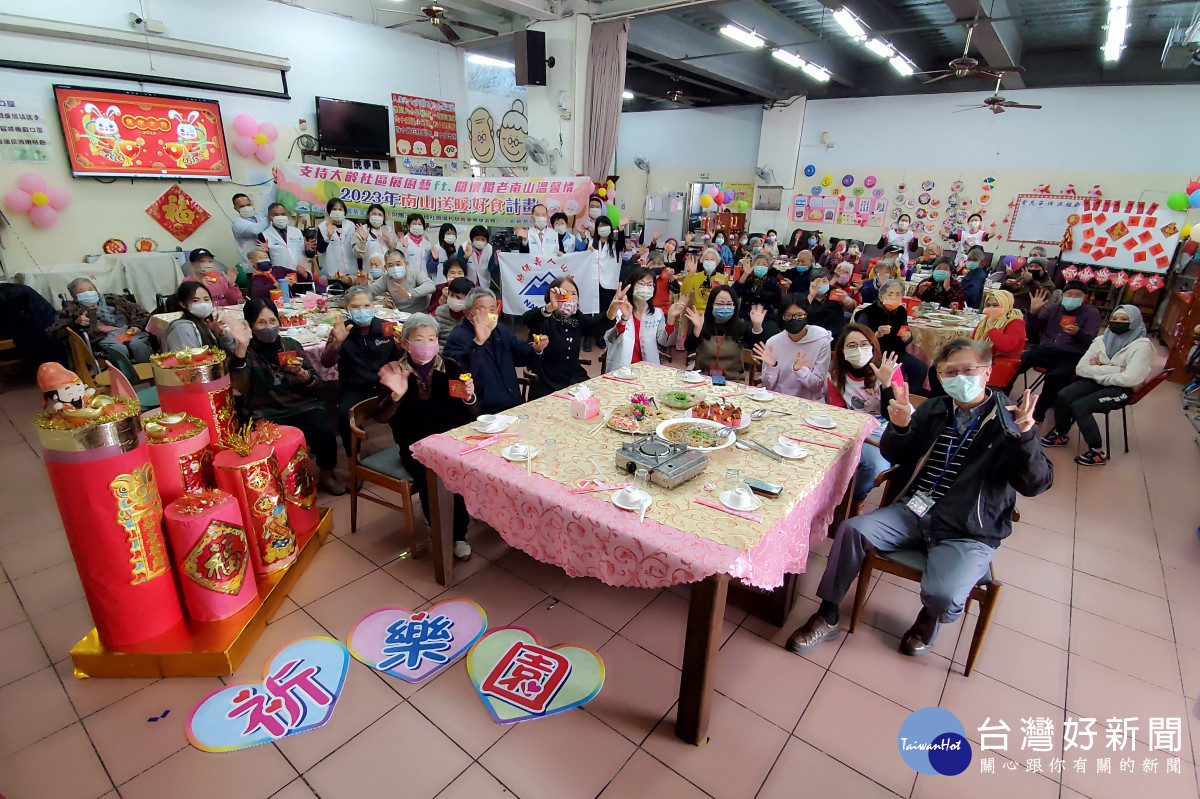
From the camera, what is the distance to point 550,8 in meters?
8.06

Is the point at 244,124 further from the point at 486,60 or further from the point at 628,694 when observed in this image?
the point at 628,694

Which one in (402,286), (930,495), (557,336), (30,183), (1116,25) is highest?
(1116,25)

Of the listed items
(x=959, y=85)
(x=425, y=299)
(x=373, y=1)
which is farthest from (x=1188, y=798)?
(x=959, y=85)

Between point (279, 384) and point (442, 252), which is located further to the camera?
point (442, 252)

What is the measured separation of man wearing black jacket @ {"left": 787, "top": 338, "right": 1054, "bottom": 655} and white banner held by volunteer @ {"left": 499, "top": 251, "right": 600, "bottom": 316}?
16.1 feet

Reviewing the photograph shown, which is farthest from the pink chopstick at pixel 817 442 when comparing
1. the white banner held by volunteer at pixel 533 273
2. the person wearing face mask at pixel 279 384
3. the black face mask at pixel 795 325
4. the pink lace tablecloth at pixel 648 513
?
the white banner held by volunteer at pixel 533 273

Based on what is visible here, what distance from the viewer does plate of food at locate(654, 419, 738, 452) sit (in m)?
2.68

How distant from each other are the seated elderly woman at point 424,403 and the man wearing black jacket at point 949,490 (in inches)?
85.1

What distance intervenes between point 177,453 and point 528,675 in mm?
1910

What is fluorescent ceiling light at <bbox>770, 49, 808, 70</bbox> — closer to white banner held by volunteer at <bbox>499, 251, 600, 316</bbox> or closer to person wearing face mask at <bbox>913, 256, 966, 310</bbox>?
person wearing face mask at <bbox>913, 256, 966, 310</bbox>

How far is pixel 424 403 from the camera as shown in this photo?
135 inches

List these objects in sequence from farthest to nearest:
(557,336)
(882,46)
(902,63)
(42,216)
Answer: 1. (902,63)
2. (882,46)
3. (42,216)
4. (557,336)

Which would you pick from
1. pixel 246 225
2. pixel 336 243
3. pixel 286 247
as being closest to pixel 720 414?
pixel 336 243

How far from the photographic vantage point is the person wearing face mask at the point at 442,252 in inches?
279
